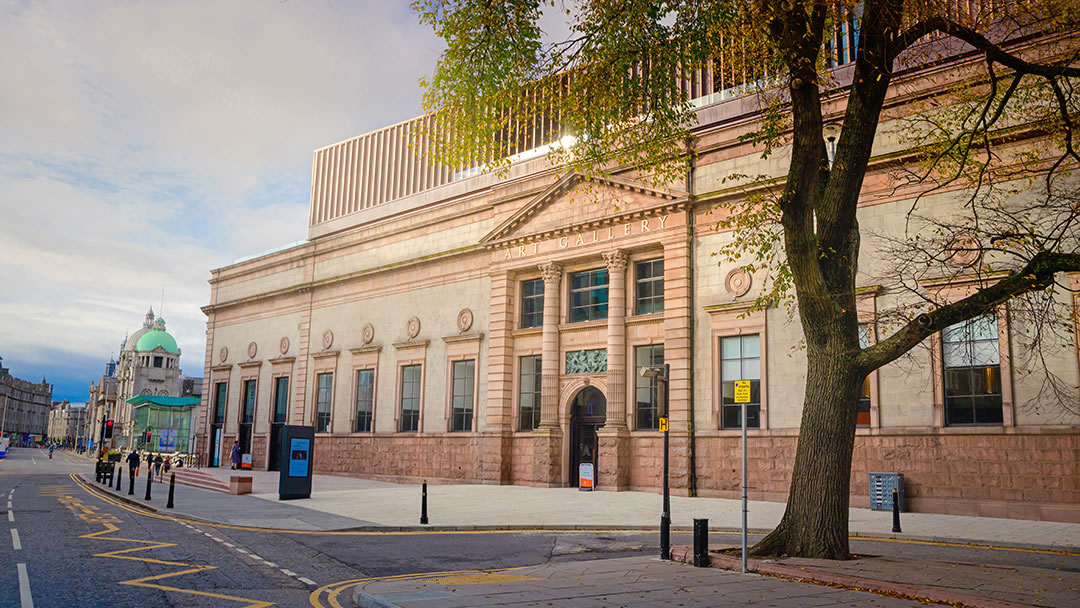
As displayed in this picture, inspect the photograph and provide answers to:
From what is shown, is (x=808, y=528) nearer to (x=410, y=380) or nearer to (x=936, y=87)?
(x=936, y=87)

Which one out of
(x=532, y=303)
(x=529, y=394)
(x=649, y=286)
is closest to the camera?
(x=649, y=286)

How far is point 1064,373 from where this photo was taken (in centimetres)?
1994

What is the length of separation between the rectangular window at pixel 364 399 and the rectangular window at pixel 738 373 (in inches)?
777

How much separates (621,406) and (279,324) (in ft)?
84.9

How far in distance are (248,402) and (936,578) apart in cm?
4496

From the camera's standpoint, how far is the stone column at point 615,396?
2856 cm

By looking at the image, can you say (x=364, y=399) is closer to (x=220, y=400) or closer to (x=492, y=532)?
(x=220, y=400)

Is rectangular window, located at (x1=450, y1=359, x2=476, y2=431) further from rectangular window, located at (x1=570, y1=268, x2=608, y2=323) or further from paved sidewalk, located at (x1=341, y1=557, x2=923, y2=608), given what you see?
paved sidewalk, located at (x1=341, y1=557, x2=923, y2=608)

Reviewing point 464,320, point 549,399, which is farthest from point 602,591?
point 464,320

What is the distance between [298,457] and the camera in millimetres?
24953

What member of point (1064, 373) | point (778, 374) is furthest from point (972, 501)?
point (778, 374)

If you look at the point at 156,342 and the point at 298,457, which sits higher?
the point at 156,342

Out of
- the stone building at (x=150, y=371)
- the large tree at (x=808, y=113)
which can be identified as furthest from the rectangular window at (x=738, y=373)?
the stone building at (x=150, y=371)

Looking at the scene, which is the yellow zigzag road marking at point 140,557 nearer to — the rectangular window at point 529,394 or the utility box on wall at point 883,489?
the rectangular window at point 529,394
